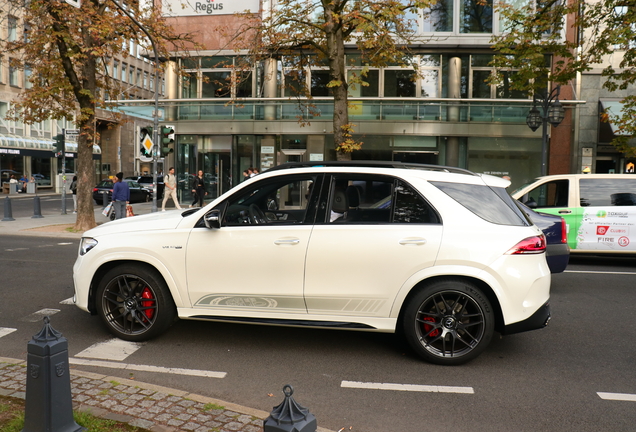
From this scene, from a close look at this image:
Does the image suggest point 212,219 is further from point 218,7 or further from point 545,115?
point 218,7

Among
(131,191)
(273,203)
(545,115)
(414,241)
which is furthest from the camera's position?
(131,191)

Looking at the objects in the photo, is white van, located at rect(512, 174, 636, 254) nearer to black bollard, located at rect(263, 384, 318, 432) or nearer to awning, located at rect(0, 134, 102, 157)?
black bollard, located at rect(263, 384, 318, 432)

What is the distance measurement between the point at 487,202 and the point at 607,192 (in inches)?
265

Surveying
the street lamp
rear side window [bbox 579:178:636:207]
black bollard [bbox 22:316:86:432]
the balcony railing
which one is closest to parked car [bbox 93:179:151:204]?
the balcony railing

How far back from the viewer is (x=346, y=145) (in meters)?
15.2

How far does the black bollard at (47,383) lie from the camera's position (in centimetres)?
324

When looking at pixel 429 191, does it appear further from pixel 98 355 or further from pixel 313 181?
pixel 98 355

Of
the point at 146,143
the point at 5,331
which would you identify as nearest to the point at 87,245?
the point at 5,331

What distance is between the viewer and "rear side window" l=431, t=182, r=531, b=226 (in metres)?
5.20

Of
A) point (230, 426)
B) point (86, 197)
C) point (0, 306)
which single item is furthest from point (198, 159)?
point (230, 426)

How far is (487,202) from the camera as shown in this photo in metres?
5.27

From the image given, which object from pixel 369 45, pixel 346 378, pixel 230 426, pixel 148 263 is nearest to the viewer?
pixel 230 426

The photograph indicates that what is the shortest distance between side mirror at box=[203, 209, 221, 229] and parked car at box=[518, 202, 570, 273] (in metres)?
4.82

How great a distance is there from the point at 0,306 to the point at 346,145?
32.1ft
